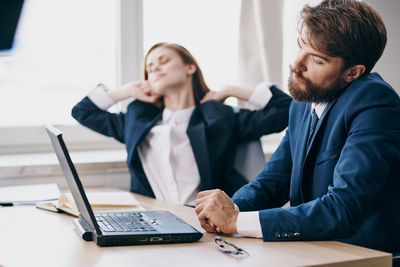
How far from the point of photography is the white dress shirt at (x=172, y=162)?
2141mm

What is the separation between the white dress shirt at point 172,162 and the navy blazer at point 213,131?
32 millimetres

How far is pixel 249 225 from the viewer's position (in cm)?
130

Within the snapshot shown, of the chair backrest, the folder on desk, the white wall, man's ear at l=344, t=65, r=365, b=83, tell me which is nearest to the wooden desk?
the folder on desk

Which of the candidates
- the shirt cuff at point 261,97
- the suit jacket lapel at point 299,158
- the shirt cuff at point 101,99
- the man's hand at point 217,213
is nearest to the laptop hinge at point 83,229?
the man's hand at point 217,213

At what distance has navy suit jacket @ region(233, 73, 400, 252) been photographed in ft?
4.20

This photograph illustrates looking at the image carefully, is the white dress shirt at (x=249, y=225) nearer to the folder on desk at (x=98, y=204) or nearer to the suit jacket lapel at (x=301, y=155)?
the suit jacket lapel at (x=301, y=155)

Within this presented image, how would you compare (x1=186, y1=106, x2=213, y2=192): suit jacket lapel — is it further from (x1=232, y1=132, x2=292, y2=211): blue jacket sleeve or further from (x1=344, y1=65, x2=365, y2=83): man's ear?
(x1=344, y1=65, x2=365, y2=83): man's ear

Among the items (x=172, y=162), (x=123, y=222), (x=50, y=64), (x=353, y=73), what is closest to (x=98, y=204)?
(x=123, y=222)

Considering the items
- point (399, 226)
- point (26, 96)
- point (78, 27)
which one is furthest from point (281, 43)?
point (399, 226)

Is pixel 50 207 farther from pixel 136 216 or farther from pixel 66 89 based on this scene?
pixel 66 89

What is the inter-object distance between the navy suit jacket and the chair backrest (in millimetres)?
462

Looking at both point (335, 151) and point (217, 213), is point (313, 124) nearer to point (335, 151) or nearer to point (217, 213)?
point (335, 151)

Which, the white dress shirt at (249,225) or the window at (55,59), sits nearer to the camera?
the white dress shirt at (249,225)

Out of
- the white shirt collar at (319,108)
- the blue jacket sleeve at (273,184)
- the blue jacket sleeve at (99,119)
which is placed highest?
the white shirt collar at (319,108)
